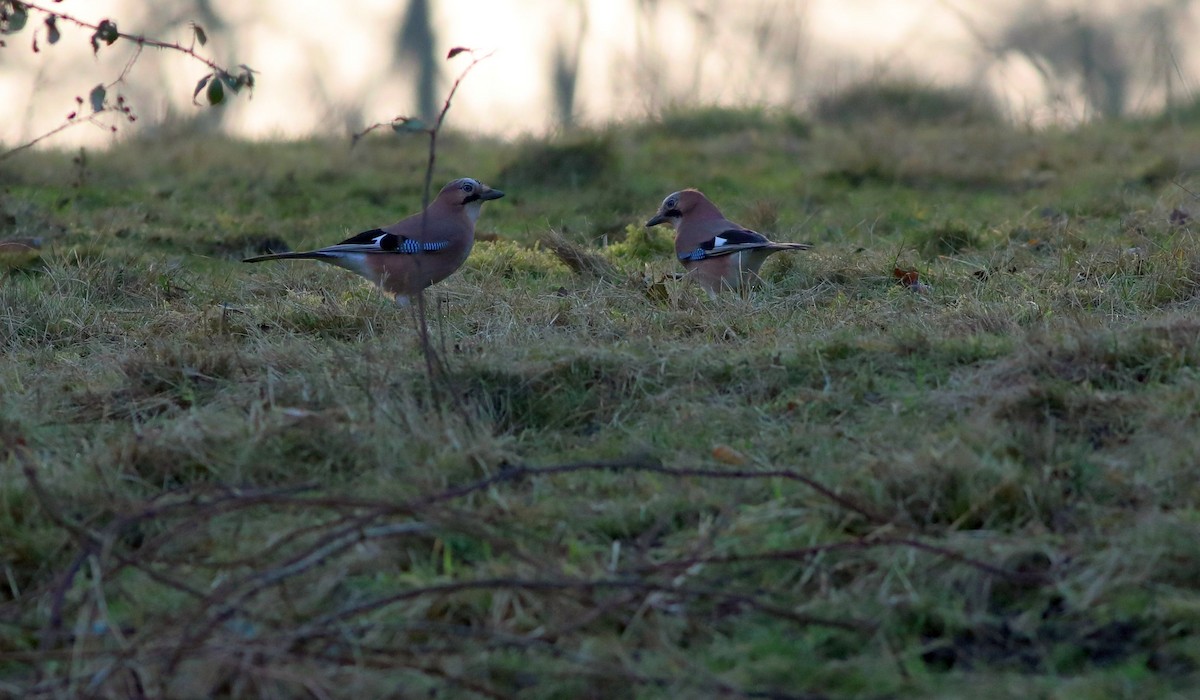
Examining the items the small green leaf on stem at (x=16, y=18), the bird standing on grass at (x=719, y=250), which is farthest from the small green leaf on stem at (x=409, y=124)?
the bird standing on grass at (x=719, y=250)

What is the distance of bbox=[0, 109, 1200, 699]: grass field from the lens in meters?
3.27

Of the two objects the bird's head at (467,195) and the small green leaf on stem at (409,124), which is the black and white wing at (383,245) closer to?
the bird's head at (467,195)

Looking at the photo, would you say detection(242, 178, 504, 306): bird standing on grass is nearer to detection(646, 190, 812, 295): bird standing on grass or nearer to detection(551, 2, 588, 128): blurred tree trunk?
detection(646, 190, 812, 295): bird standing on grass

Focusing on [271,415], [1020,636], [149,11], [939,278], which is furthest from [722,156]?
[149,11]

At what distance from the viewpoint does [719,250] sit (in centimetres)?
739

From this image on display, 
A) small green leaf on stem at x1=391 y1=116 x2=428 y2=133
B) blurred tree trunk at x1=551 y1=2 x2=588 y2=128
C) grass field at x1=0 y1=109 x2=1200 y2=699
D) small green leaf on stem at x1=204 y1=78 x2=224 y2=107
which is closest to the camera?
grass field at x1=0 y1=109 x2=1200 y2=699

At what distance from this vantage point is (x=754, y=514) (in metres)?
3.90

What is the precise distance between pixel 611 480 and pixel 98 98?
2.47 meters

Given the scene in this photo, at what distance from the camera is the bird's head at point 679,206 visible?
8211 millimetres

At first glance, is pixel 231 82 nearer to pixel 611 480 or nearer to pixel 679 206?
pixel 611 480

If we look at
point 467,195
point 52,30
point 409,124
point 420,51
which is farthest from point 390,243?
point 420,51

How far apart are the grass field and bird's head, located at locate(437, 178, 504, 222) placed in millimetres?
374

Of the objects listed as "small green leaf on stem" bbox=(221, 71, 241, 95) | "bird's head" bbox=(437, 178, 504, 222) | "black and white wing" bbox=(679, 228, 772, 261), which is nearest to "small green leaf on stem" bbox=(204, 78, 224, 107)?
"small green leaf on stem" bbox=(221, 71, 241, 95)

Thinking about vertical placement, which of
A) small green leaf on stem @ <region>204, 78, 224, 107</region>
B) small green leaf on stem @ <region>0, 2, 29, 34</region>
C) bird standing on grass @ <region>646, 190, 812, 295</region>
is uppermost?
small green leaf on stem @ <region>0, 2, 29, 34</region>
